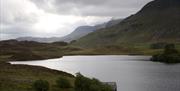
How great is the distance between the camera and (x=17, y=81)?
89.6 metres

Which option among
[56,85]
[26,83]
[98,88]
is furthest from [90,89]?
→ [26,83]

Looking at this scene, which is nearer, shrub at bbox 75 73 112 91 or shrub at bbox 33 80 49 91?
shrub at bbox 75 73 112 91

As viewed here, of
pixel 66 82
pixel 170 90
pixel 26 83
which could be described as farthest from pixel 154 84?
pixel 26 83

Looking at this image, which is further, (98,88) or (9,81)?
(9,81)

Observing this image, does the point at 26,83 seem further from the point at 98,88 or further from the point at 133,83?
the point at 133,83

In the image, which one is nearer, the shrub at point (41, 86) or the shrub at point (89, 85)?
the shrub at point (89, 85)

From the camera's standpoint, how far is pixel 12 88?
7856 cm

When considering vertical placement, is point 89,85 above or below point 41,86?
above

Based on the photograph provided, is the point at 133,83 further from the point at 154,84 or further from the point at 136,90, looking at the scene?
the point at 136,90

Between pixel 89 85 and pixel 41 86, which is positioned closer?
pixel 89 85

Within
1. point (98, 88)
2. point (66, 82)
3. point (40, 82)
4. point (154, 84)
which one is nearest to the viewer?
point (98, 88)

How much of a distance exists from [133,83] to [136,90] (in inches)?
612

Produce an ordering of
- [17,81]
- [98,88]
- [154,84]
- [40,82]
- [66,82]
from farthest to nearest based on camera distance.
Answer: [154,84], [17,81], [66,82], [40,82], [98,88]

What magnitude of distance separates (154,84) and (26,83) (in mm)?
39881
